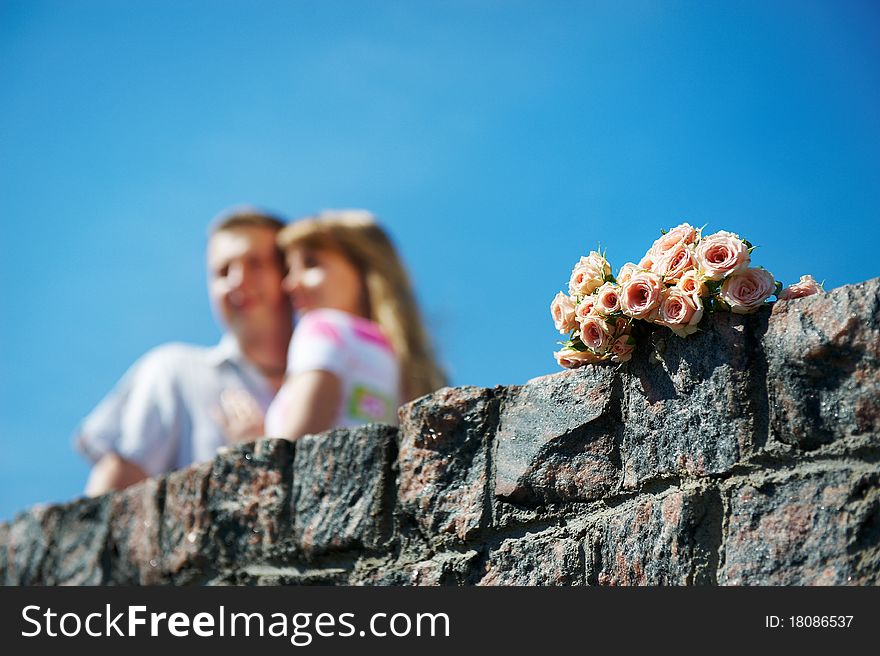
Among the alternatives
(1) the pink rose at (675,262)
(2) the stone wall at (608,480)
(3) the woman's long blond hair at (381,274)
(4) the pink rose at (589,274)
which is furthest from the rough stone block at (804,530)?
(3) the woman's long blond hair at (381,274)

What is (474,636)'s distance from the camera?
2.44m

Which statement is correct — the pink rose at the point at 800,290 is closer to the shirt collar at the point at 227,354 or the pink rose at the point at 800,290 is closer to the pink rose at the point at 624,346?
the pink rose at the point at 624,346

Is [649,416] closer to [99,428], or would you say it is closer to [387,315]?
[387,315]

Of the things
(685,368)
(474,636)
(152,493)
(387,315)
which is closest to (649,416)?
(685,368)

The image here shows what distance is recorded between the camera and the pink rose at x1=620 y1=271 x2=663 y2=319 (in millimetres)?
2432

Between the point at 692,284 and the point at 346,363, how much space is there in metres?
2.39

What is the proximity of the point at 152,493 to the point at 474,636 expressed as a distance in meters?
1.65

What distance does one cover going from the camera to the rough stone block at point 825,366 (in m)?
2.12

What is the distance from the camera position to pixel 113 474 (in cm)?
572

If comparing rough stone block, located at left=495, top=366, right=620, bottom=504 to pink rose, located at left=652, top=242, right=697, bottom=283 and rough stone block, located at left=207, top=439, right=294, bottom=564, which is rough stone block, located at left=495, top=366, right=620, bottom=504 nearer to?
pink rose, located at left=652, top=242, right=697, bottom=283

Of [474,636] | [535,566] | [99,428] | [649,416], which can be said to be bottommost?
[474,636]

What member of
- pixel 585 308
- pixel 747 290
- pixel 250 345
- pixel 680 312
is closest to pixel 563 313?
pixel 585 308

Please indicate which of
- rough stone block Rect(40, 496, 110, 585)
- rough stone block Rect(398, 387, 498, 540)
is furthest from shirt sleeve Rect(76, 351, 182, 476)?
rough stone block Rect(398, 387, 498, 540)

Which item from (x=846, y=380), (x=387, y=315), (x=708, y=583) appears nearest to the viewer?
(x=846, y=380)
